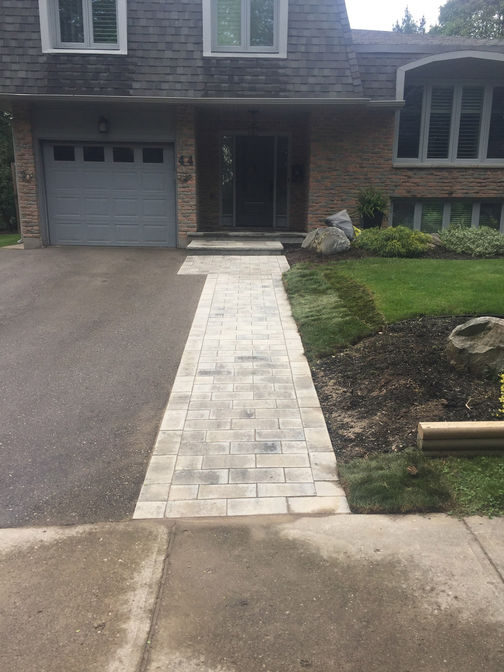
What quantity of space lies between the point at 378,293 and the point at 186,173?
7.56m

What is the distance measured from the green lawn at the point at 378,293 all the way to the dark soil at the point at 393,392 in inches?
23.4

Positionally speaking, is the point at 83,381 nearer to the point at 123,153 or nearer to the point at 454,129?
the point at 123,153

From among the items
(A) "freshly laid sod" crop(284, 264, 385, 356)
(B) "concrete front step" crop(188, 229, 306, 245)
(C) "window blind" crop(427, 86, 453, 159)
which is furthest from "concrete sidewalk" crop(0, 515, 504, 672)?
(C) "window blind" crop(427, 86, 453, 159)

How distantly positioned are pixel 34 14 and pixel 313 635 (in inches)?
598

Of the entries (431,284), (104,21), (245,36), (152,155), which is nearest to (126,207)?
(152,155)

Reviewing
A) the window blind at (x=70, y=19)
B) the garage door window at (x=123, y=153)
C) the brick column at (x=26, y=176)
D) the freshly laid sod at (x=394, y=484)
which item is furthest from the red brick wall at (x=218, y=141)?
the freshly laid sod at (x=394, y=484)

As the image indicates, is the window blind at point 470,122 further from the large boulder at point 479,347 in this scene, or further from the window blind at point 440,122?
the large boulder at point 479,347

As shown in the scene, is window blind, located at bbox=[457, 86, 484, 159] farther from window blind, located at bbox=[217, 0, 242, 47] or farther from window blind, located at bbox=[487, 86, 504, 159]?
window blind, located at bbox=[217, 0, 242, 47]

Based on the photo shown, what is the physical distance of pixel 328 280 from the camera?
10656 millimetres

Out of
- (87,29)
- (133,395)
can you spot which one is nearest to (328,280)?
(133,395)

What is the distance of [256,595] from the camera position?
3.27 meters

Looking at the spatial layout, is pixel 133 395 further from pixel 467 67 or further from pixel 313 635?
pixel 467 67

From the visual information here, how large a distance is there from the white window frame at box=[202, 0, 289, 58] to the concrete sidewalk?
12878 millimetres

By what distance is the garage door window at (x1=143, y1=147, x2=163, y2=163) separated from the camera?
15.2 metres
